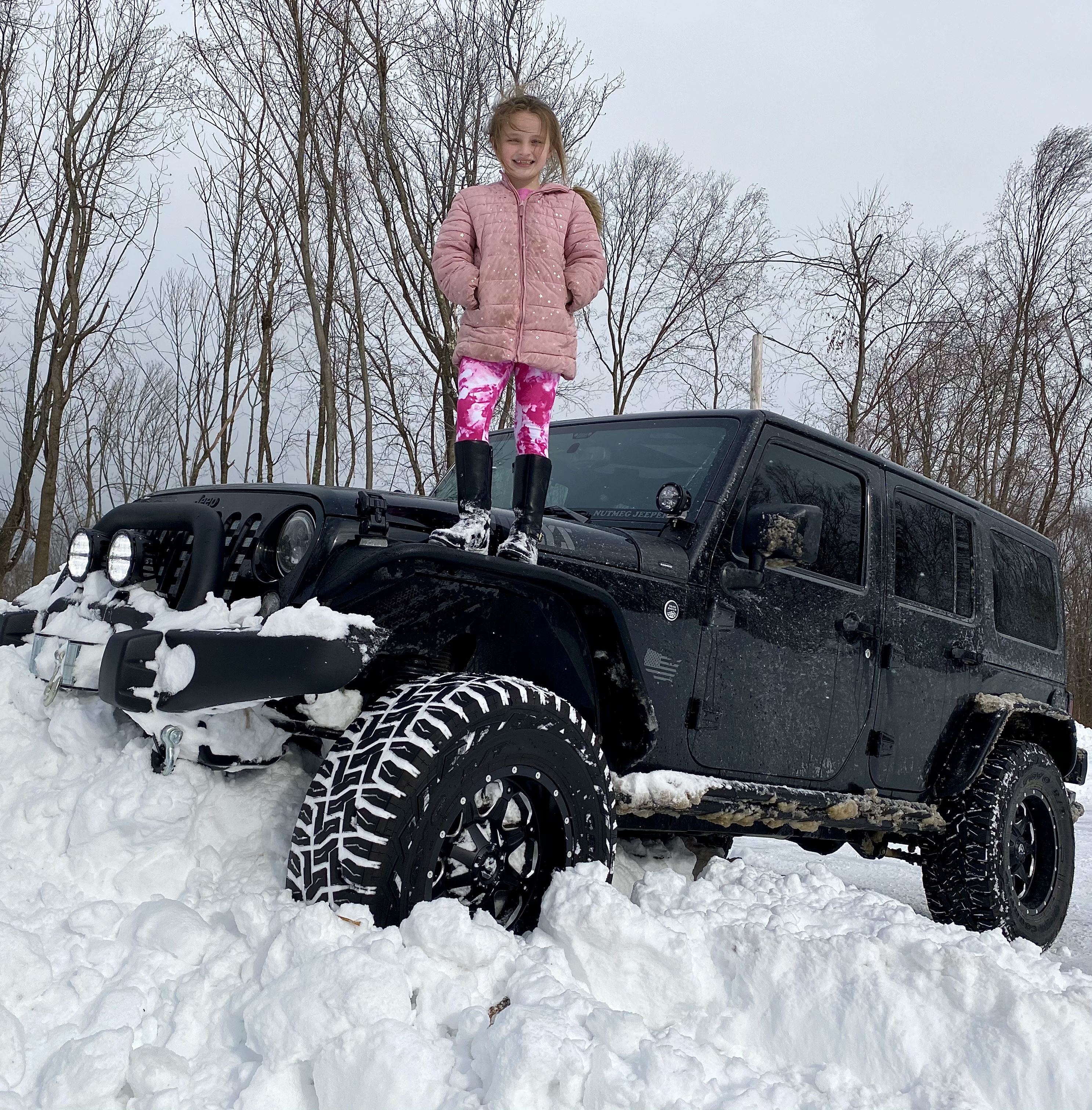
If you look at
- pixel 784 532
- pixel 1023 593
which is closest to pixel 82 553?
pixel 784 532

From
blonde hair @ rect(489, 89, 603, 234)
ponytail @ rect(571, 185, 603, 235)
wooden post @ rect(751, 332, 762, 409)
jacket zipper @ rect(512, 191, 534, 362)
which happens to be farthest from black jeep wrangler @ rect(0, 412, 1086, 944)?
wooden post @ rect(751, 332, 762, 409)

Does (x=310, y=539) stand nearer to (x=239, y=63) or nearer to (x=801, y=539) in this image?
(x=801, y=539)

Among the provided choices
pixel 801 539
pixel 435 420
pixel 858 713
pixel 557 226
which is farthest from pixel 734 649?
pixel 435 420

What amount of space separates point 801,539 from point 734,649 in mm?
417

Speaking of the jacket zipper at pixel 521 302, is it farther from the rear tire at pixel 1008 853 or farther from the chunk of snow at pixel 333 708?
the rear tire at pixel 1008 853

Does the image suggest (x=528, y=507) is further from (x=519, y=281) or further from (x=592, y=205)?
(x=592, y=205)

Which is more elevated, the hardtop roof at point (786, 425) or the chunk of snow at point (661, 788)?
the hardtop roof at point (786, 425)

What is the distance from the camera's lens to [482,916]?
7.18 ft

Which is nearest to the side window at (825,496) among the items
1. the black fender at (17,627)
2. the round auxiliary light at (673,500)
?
the round auxiliary light at (673,500)

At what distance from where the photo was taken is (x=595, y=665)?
9.48ft

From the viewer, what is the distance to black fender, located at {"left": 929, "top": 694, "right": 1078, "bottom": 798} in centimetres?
423

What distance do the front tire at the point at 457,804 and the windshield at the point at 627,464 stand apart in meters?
1.05

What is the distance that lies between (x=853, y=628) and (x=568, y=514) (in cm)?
121

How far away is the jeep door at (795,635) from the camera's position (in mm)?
3186
